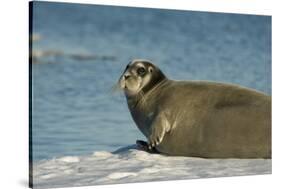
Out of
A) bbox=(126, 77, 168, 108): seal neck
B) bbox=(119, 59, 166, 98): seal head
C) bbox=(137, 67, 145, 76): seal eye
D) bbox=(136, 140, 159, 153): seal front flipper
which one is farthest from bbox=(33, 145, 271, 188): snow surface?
bbox=(137, 67, 145, 76): seal eye

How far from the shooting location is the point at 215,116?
6070 mm

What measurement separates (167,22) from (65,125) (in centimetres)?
124

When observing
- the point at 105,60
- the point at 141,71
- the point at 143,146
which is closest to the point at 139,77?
the point at 141,71

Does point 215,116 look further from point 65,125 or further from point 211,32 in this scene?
point 65,125

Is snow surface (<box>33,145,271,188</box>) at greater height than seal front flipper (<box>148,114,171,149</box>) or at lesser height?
lesser

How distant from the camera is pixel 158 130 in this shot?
5875 mm

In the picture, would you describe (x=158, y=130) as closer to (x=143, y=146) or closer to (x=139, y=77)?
(x=143, y=146)

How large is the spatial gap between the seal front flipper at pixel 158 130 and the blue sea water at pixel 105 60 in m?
0.12

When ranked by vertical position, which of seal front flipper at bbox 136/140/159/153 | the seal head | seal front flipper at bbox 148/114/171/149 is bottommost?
seal front flipper at bbox 136/140/159/153

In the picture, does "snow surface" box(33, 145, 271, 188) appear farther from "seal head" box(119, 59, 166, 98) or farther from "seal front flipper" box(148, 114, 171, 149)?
"seal head" box(119, 59, 166, 98)

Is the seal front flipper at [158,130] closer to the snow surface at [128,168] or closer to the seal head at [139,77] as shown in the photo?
the snow surface at [128,168]

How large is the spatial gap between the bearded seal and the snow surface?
8cm

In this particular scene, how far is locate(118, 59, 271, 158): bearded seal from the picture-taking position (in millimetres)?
5891

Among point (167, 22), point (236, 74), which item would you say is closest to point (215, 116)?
point (236, 74)
